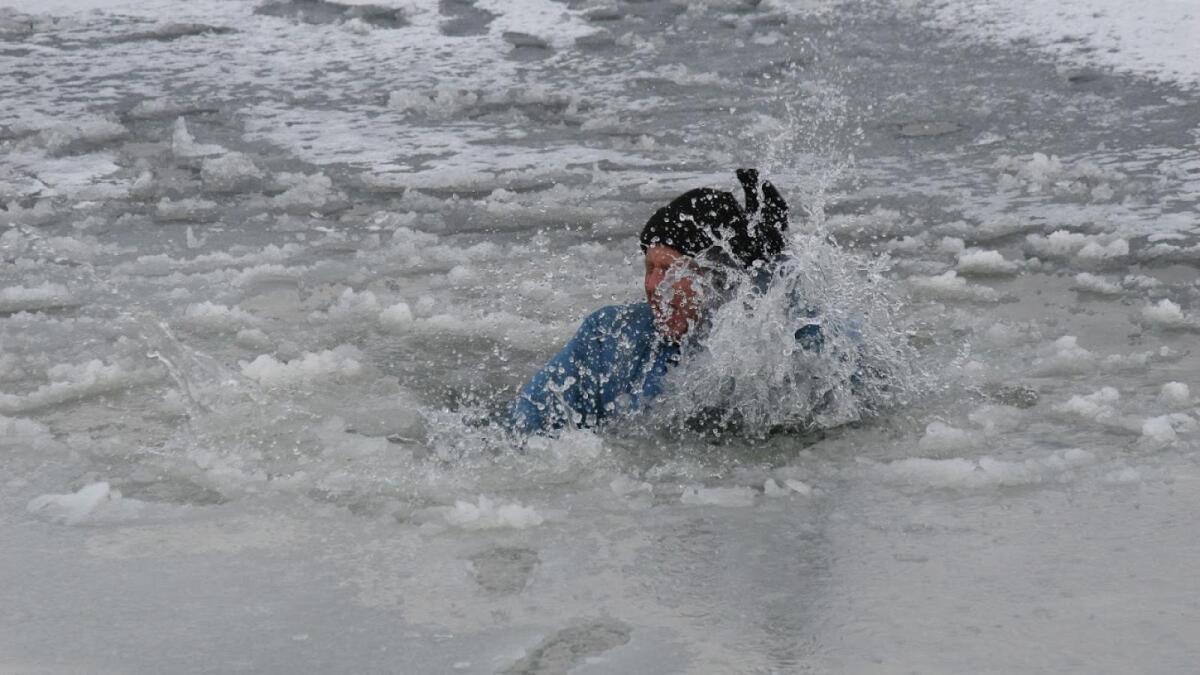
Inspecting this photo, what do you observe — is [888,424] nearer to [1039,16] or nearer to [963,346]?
[963,346]

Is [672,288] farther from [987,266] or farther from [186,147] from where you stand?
[186,147]

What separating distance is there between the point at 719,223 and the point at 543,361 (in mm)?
1019

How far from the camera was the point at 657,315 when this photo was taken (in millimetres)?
4527

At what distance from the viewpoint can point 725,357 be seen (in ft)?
14.6

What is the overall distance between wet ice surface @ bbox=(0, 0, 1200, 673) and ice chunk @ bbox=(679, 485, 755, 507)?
1cm

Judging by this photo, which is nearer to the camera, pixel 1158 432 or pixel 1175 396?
pixel 1158 432

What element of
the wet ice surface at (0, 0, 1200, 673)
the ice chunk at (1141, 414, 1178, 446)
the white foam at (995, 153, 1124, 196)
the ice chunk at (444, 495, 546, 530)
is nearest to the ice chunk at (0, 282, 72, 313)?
the wet ice surface at (0, 0, 1200, 673)

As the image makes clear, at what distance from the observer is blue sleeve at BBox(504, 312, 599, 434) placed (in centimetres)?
452

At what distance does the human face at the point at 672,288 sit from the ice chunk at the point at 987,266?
6.21 ft

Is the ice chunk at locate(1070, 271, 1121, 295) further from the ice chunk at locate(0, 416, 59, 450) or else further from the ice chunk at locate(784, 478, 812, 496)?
the ice chunk at locate(0, 416, 59, 450)

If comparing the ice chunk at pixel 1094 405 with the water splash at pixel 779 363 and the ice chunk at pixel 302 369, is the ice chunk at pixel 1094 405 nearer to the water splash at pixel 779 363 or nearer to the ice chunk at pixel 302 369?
the water splash at pixel 779 363

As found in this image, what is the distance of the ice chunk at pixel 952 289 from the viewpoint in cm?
574

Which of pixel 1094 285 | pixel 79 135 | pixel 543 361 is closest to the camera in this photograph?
pixel 543 361

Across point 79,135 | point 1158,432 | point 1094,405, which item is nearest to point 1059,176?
point 1094,405
